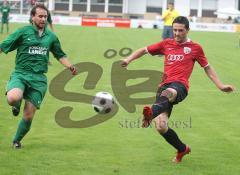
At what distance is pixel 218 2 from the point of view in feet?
340

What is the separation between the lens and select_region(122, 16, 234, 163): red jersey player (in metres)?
8.33

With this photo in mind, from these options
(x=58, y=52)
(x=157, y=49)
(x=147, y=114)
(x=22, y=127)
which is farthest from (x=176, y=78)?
(x=22, y=127)

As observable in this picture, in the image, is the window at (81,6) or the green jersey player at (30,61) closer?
the green jersey player at (30,61)

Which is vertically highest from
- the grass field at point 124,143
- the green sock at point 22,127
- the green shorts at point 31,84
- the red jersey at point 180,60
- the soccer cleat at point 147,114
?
the red jersey at point 180,60

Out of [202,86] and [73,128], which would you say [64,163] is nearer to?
[73,128]

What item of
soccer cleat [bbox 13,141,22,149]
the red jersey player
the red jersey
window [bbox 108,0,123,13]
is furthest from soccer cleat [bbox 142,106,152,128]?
window [bbox 108,0,123,13]

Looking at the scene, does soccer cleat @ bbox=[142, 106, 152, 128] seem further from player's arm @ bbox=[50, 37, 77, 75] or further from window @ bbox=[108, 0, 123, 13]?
window @ bbox=[108, 0, 123, 13]

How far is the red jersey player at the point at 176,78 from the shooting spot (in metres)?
8.33

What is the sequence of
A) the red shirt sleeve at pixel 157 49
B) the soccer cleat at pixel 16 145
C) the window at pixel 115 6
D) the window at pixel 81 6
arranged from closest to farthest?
the red shirt sleeve at pixel 157 49
the soccer cleat at pixel 16 145
the window at pixel 115 6
the window at pixel 81 6

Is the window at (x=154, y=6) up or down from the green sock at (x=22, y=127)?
up

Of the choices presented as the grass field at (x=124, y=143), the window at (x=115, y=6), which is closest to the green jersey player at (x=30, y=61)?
the grass field at (x=124, y=143)

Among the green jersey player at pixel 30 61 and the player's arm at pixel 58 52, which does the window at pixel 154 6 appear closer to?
the player's arm at pixel 58 52

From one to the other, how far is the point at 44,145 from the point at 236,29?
208 feet

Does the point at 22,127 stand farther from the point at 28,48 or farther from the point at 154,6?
the point at 154,6
